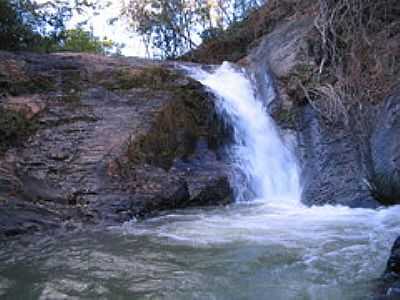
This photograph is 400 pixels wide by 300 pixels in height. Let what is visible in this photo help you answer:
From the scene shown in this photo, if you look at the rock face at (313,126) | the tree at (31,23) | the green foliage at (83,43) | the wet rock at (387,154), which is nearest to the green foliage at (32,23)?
the tree at (31,23)

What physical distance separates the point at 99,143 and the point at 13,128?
4.12ft

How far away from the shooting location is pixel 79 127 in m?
7.87

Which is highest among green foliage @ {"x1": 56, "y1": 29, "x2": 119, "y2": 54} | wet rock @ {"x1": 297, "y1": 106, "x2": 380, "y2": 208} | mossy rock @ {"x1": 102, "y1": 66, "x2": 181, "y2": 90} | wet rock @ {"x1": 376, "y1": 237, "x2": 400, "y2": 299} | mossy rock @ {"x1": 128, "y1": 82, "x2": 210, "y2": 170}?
green foliage @ {"x1": 56, "y1": 29, "x2": 119, "y2": 54}

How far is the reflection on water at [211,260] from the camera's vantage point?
12.2 ft

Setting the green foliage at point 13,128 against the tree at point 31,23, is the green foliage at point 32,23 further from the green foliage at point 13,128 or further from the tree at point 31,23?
the green foliage at point 13,128

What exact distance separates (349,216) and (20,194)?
3.97m

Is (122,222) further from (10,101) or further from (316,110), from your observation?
(316,110)

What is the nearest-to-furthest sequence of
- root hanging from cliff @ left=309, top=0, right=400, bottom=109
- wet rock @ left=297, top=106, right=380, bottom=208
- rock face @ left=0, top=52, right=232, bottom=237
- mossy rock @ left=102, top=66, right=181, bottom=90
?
rock face @ left=0, top=52, right=232, bottom=237 → wet rock @ left=297, top=106, right=380, bottom=208 → root hanging from cliff @ left=309, top=0, right=400, bottom=109 → mossy rock @ left=102, top=66, right=181, bottom=90

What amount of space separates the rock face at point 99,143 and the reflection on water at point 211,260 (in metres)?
0.79

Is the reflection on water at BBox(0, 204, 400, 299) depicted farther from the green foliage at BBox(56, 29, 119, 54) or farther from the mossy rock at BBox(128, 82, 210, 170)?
the green foliage at BBox(56, 29, 119, 54)

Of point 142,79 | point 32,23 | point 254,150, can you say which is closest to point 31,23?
point 32,23

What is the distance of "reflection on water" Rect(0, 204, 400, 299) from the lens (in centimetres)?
372

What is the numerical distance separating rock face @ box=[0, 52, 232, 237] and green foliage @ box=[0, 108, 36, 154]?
14 millimetres

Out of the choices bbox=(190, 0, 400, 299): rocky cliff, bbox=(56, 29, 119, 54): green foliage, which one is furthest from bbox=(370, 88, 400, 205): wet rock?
bbox=(56, 29, 119, 54): green foliage
